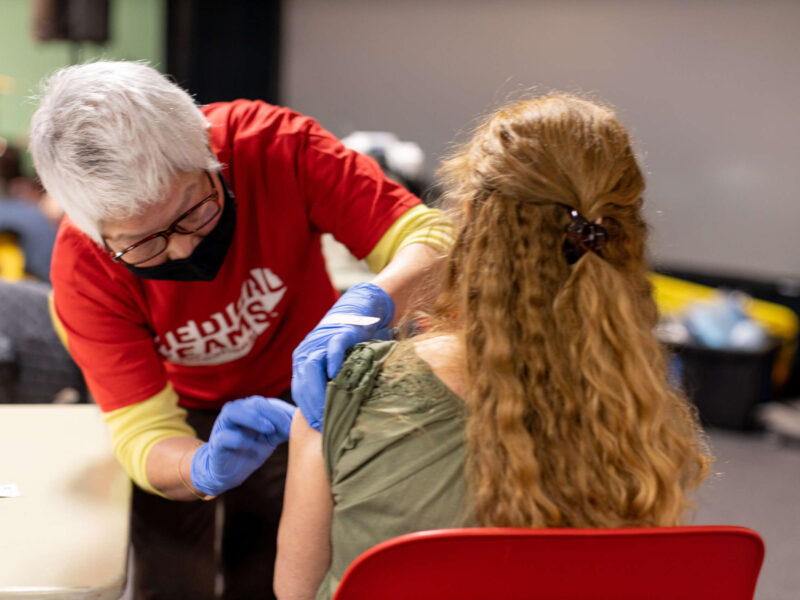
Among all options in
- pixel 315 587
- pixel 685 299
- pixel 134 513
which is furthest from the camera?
pixel 685 299

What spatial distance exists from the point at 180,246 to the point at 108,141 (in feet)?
0.65

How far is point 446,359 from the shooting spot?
36.9 inches

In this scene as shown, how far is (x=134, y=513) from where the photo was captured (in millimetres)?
1557

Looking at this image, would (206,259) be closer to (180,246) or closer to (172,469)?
(180,246)

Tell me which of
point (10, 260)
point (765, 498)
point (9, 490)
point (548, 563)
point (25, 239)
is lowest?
point (765, 498)

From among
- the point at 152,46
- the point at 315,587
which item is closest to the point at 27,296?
the point at 315,587

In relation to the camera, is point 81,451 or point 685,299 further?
point 685,299

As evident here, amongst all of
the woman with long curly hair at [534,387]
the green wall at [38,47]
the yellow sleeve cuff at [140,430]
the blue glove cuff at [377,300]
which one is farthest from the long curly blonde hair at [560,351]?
the green wall at [38,47]

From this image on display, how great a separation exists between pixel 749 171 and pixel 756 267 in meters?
0.45

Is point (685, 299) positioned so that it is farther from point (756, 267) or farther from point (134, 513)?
point (134, 513)

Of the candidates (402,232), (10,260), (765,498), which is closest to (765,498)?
(765,498)

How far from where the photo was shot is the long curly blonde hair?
2.85 feet

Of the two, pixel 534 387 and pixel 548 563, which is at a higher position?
pixel 534 387

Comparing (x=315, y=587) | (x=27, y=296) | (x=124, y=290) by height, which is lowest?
(x=27, y=296)
